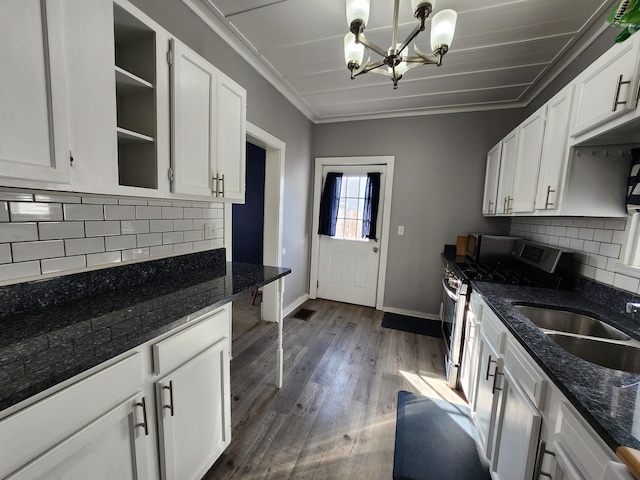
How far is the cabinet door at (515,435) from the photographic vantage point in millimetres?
923

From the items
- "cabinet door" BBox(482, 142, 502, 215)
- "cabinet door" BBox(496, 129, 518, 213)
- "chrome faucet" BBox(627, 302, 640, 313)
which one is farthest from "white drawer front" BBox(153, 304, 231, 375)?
"cabinet door" BBox(482, 142, 502, 215)

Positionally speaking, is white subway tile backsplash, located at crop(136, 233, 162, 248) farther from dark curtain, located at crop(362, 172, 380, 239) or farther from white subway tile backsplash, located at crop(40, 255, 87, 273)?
dark curtain, located at crop(362, 172, 380, 239)

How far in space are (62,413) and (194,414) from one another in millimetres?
576

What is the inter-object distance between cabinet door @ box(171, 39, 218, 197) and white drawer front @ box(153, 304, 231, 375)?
67 cm

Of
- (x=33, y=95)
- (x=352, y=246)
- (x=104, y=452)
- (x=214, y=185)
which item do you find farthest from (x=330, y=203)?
(x=104, y=452)

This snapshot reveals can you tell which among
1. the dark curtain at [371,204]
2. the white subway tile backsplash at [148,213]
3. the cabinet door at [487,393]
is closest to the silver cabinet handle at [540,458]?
the cabinet door at [487,393]

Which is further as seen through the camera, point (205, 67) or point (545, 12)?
point (545, 12)

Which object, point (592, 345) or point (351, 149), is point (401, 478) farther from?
point (351, 149)

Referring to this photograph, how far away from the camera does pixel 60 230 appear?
1100 millimetres

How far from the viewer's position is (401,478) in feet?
4.48

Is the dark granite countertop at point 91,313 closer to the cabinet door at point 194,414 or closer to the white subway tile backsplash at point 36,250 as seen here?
the white subway tile backsplash at point 36,250

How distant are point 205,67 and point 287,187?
5.69 feet

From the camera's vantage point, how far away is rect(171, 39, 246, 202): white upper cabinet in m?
1.27

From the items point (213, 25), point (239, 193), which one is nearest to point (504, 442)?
point (239, 193)
